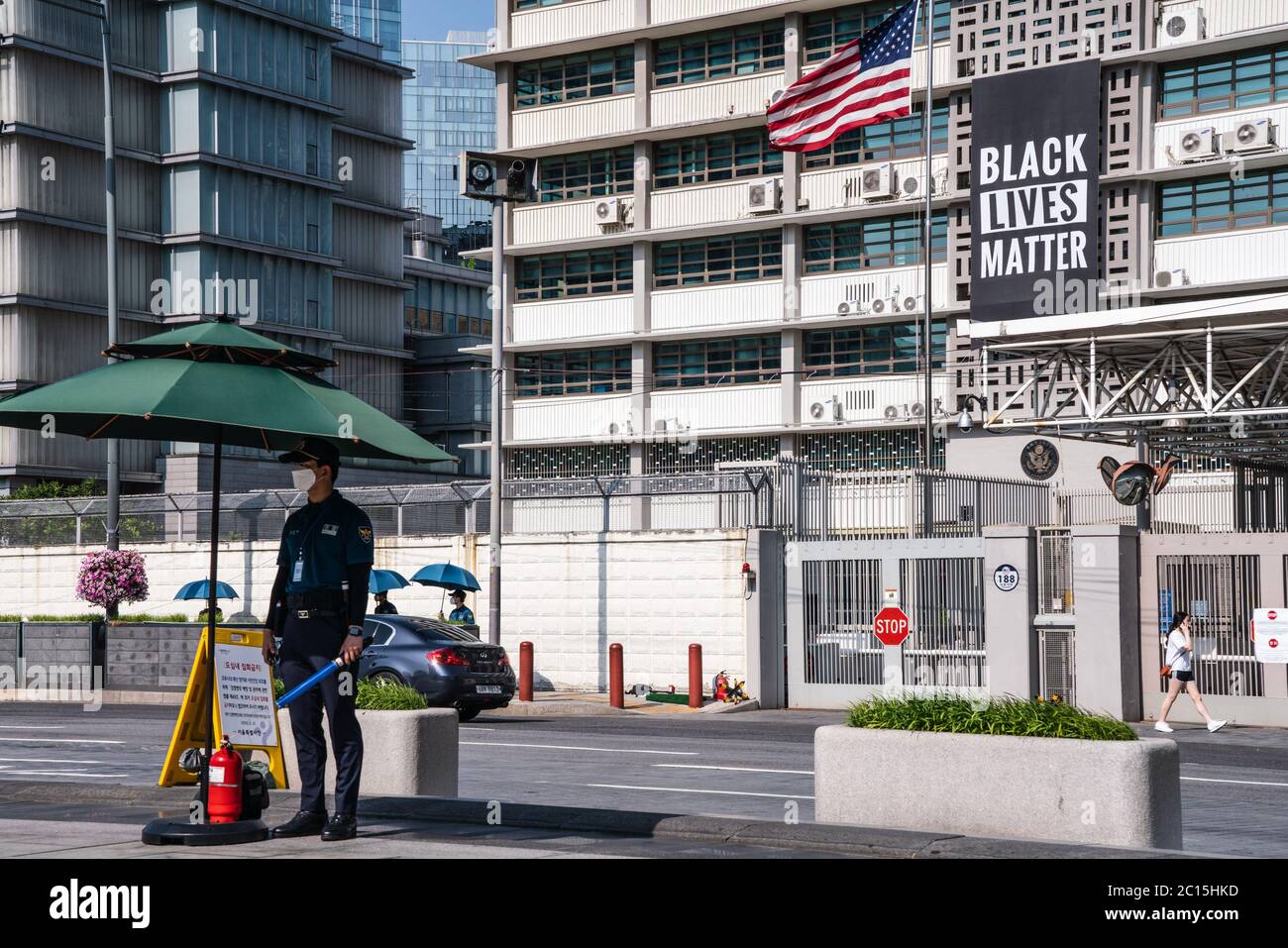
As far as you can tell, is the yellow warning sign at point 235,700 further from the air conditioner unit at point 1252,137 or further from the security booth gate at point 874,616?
the air conditioner unit at point 1252,137

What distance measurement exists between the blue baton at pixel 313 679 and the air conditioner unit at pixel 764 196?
36.9 metres

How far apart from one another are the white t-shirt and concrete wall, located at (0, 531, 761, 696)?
744cm

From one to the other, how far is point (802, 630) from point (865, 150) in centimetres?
1993

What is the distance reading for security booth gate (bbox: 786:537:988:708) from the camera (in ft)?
84.8

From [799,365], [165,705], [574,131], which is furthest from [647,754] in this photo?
[574,131]

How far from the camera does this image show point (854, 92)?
31.5 m

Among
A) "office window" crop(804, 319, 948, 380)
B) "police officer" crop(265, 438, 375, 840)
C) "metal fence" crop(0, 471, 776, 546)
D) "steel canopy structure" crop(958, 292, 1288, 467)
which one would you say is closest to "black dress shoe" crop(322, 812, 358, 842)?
"police officer" crop(265, 438, 375, 840)

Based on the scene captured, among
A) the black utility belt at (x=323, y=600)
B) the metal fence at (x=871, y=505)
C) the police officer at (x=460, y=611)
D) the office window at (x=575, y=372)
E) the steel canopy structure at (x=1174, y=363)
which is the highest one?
the office window at (x=575, y=372)

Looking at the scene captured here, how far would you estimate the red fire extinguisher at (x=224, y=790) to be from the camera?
947 cm

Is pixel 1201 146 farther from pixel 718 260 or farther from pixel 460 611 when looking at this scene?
pixel 460 611

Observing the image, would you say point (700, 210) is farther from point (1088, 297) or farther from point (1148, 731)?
point (1148, 731)

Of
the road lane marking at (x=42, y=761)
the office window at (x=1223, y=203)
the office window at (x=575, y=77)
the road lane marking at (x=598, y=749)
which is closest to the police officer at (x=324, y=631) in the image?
the road lane marking at (x=42, y=761)

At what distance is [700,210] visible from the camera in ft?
154

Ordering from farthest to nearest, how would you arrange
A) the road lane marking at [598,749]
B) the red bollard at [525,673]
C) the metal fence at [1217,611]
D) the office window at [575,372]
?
the office window at [575,372]
the red bollard at [525,673]
the metal fence at [1217,611]
the road lane marking at [598,749]
